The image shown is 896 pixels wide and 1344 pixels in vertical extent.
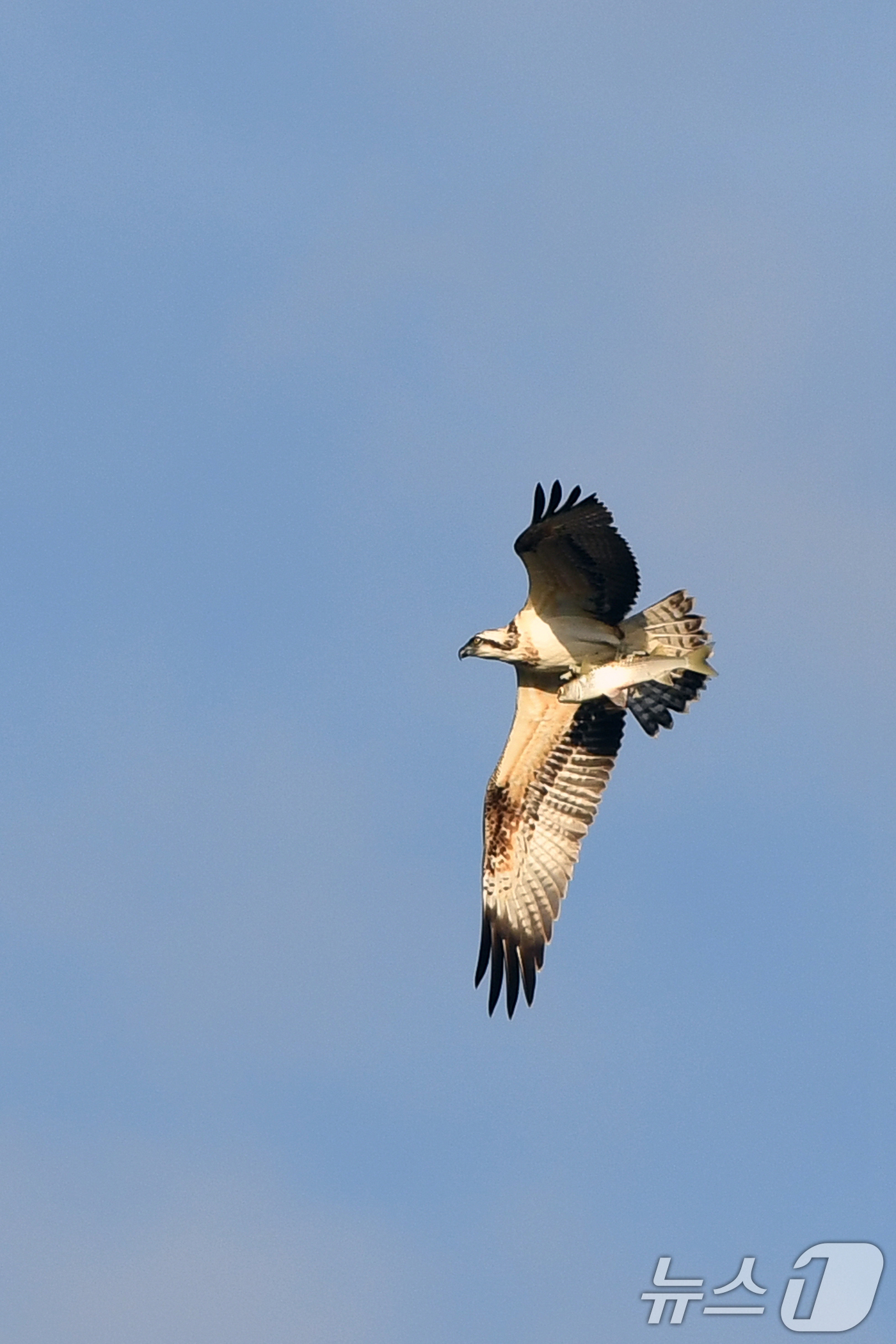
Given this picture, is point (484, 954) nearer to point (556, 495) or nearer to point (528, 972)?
point (528, 972)

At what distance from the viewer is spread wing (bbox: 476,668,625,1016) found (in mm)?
18422

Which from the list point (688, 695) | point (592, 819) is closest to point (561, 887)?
point (592, 819)

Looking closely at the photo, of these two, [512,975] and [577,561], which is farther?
[512,975]

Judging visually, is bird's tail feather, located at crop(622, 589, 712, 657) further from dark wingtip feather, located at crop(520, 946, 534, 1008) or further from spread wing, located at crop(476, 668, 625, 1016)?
dark wingtip feather, located at crop(520, 946, 534, 1008)

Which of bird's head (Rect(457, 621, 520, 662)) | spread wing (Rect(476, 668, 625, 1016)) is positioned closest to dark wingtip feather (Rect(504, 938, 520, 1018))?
spread wing (Rect(476, 668, 625, 1016))

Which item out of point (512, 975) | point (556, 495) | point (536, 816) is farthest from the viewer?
point (536, 816)

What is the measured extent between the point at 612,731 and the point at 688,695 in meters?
0.76

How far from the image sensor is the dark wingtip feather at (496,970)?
18.3 m

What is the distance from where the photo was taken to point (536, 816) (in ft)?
61.4

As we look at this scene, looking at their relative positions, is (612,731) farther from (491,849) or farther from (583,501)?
(583,501)

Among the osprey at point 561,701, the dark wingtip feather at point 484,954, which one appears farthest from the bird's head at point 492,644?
the dark wingtip feather at point 484,954

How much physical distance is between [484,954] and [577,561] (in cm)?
362

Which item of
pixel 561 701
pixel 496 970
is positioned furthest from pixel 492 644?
pixel 496 970

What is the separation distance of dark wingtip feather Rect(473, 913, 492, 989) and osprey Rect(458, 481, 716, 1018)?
0.01 m
